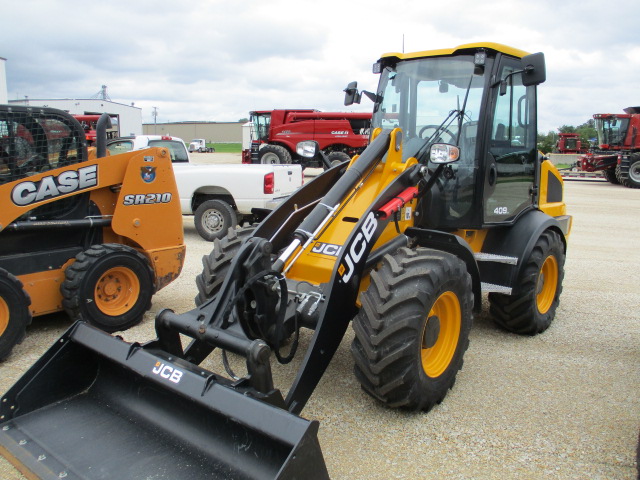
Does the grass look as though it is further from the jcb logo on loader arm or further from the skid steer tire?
the skid steer tire

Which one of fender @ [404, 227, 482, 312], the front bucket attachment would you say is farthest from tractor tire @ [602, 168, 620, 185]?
the front bucket attachment

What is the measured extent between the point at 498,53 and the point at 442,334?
241 centimetres

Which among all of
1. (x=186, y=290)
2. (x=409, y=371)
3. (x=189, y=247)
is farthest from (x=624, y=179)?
(x=409, y=371)

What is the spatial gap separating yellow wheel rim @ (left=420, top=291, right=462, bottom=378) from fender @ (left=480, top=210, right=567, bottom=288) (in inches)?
49.7

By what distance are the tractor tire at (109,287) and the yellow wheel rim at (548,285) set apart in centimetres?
389

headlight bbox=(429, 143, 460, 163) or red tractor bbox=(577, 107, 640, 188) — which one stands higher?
red tractor bbox=(577, 107, 640, 188)

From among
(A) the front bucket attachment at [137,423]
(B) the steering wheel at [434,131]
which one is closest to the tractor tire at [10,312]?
(A) the front bucket attachment at [137,423]

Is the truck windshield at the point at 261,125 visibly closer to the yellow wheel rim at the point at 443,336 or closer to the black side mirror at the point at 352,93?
the black side mirror at the point at 352,93

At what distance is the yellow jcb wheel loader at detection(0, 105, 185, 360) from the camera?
4707 millimetres

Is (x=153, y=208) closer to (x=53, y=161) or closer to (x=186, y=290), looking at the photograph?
(x=53, y=161)

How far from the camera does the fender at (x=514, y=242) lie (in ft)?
15.9

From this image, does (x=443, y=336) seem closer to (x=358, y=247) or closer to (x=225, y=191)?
(x=358, y=247)

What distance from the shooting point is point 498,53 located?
452 cm

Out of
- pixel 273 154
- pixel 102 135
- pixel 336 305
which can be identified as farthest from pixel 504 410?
pixel 273 154
